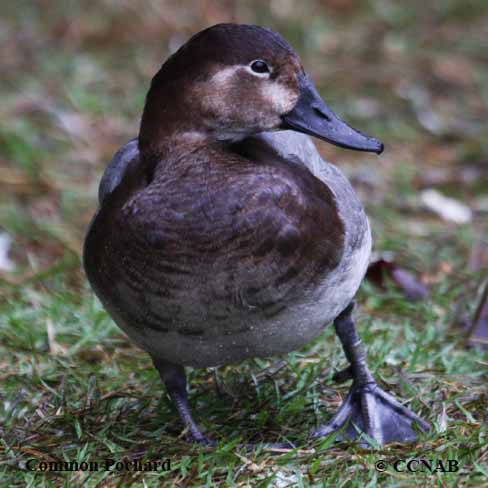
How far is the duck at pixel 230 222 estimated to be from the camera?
2498 mm

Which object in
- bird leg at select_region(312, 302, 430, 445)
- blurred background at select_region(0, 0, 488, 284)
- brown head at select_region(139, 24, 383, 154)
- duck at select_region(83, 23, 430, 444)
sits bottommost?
blurred background at select_region(0, 0, 488, 284)

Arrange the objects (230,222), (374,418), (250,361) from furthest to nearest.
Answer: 1. (250,361)
2. (374,418)
3. (230,222)

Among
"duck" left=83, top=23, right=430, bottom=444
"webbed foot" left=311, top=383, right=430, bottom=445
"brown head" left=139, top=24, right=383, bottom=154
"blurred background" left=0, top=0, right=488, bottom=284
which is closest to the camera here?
"duck" left=83, top=23, right=430, bottom=444

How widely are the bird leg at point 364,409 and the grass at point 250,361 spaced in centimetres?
9

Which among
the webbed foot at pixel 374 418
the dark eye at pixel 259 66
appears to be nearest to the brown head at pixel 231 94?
the dark eye at pixel 259 66

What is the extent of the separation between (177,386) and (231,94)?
859 millimetres

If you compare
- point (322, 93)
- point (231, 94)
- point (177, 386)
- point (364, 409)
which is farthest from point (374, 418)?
point (322, 93)

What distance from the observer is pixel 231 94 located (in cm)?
266

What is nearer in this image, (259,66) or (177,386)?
(259,66)

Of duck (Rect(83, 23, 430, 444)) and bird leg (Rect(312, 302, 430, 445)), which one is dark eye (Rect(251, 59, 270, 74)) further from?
bird leg (Rect(312, 302, 430, 445))

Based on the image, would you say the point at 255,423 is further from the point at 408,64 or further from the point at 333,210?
the point at 408,64

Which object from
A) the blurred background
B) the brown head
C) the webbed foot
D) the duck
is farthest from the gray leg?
the blurred background

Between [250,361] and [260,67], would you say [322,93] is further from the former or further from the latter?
[260,67]

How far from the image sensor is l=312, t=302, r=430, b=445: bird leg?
9.40ft
